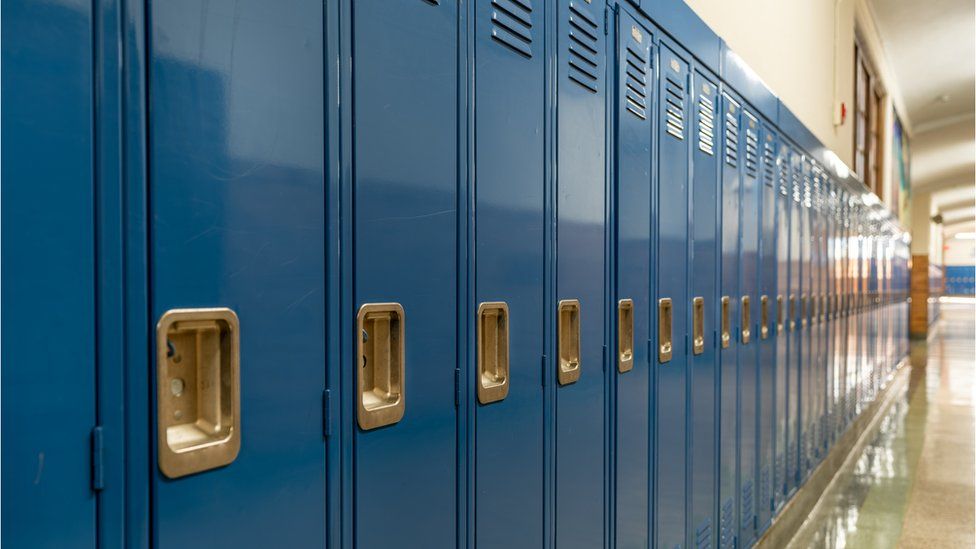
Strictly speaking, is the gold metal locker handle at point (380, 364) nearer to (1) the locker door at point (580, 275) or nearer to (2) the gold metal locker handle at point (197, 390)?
(2) the gold metal locker handle at point (197, 390)

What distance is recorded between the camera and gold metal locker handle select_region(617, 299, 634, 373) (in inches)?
88.0

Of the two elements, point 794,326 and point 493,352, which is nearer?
point 493,352

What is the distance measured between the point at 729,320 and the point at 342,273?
2596 mm

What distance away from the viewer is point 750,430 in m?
3.70

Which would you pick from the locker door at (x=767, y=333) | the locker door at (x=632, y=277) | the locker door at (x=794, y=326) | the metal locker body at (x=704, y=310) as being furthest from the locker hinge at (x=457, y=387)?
the locker door at (x=794, y=326)

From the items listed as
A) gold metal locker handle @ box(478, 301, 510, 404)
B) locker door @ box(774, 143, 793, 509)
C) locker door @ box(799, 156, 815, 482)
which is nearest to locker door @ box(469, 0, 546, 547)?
gold metal locker handle @ box(478, 301, 510, 404)

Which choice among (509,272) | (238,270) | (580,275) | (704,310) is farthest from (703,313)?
(238,270)

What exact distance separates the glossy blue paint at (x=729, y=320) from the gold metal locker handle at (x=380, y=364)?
2.24m

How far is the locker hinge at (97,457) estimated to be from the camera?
2.69 ft

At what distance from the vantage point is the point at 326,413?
1.13m

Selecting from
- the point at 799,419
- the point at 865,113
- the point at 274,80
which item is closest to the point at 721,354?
the point at 799,419

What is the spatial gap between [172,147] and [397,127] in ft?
1.48

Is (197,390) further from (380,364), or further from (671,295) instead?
(671,295)

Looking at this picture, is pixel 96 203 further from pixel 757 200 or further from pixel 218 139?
pixel 757 200
